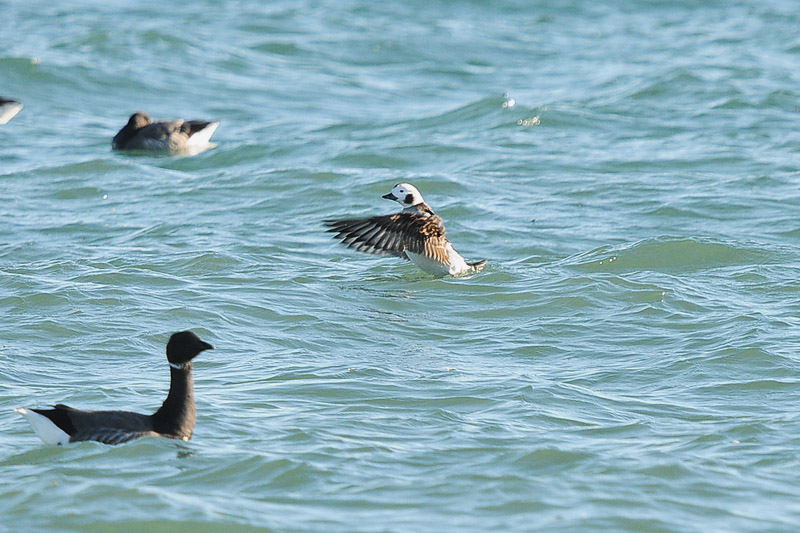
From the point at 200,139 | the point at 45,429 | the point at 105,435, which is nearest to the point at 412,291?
the point at 105,435

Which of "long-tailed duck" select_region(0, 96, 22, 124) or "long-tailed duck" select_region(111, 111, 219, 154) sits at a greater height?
"long-tailed duck" select_region(0, 96, 22, 124)

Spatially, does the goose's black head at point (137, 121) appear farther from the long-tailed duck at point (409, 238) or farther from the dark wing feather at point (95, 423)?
the dark wing feather at point (95, 423)

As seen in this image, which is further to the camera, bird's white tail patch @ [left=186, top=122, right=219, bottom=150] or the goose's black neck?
bird's white tail patch @ [left=186, top=122, right=219, bottom=150]

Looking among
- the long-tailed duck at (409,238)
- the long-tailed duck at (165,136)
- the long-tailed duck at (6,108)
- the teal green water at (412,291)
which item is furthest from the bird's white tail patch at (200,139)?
the long-tailed duck at (409,238)

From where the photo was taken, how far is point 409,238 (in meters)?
11.6

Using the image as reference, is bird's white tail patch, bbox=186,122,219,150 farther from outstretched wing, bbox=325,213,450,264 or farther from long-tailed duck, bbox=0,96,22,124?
outstretched wing, bbox=325,213,450,264

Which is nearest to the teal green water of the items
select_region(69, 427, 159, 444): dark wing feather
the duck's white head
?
select_region(69, 427, 159, 444): dark wing feather

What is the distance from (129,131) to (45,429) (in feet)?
38.3

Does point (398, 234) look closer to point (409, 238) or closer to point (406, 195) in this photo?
point (409, 238)

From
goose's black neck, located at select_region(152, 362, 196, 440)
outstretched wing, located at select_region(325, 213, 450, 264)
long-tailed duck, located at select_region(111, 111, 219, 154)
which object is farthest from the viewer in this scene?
long-tailed duck, located at select_region(111, 111, 219, 154)

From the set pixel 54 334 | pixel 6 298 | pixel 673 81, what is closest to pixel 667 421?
pixel 54 334

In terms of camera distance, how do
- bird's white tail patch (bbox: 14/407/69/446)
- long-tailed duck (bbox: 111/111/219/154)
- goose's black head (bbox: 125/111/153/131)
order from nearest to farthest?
bird's white tail patch (bbox: 14/407/69/446) < long-tailed duck (bbox: 111/111/219/154) < goose's black head (bbox: 125/111/153/131)

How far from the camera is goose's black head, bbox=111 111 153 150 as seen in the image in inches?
702

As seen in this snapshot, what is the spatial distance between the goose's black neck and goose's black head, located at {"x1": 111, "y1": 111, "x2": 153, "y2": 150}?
1126cm
